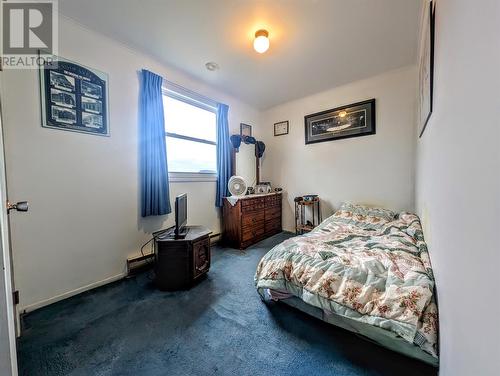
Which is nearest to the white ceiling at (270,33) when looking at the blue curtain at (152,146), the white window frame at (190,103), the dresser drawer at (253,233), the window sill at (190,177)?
the white window frame at (190,103)

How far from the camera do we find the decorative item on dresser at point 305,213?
11.1 feet

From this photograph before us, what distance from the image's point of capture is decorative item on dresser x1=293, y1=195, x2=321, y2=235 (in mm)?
3379

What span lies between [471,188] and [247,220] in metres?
2.74

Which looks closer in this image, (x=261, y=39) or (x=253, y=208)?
(x=261, y=39)

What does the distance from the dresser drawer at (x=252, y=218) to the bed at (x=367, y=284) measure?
132cm

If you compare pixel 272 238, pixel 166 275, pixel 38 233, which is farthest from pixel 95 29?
pixel 272 238

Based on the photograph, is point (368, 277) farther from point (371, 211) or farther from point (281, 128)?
point (281, 128)

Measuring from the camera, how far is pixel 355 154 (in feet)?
10.2

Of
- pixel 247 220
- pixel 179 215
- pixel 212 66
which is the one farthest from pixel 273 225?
pixel 212 66

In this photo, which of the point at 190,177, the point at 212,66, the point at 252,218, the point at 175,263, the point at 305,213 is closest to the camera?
the point at 175,263

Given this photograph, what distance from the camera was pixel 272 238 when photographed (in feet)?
11.6

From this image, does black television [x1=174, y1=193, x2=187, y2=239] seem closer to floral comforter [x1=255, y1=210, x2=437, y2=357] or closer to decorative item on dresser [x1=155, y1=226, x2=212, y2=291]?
decorative item on dresser [x1=155, y1=226, x2=212, y2=291]

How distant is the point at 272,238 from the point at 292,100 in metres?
2.70

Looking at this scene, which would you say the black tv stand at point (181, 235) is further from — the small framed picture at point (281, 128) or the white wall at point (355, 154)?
the small framed picture at point (281, 128)
